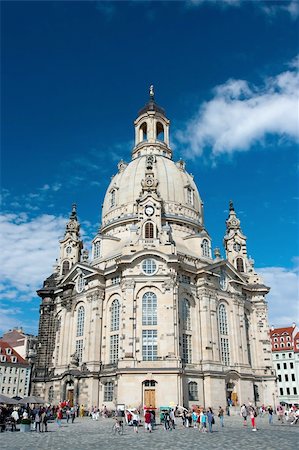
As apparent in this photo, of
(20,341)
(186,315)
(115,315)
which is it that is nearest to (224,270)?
(186,315)

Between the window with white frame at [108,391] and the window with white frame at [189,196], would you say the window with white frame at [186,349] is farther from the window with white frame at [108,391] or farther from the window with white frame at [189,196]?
the window with white frame at [189,196]

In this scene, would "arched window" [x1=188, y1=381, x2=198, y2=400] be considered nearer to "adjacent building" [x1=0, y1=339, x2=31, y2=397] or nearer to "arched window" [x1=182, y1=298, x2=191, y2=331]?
"arched window" [x1=182, y1=298, x2=191, y2=331]

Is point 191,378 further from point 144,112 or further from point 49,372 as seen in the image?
point 144,112

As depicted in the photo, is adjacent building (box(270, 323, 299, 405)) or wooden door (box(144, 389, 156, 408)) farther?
adjacent building (box(270, 323, 299, 405))

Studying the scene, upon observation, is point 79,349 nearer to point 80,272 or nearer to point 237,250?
point 80,272

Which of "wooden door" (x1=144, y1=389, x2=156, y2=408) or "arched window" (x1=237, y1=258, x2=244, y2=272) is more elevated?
"arched window" (x1=237, y1=258, x2=244, y2=272)

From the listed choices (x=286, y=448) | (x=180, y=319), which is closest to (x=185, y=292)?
(x=180, y=319)

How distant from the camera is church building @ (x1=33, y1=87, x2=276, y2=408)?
49.3 metres

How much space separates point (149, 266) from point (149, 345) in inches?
383

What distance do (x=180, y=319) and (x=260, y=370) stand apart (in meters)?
18.2

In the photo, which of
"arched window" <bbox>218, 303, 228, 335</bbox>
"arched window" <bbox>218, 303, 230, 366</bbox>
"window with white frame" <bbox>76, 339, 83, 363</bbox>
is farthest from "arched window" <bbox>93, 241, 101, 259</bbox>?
"arched window" <bbox>218, 303, 230, 366</bbox>

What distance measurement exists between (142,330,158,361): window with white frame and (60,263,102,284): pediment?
1167cm

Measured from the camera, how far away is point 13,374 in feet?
278

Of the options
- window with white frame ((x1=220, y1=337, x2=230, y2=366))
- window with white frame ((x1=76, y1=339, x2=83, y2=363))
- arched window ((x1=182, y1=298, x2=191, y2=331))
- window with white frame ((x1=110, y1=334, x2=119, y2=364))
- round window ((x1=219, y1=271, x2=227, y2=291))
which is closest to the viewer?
window with white frame ((x1=110, y1=334, x2=119, y2=364))
